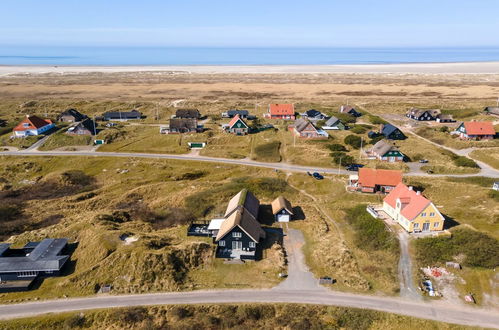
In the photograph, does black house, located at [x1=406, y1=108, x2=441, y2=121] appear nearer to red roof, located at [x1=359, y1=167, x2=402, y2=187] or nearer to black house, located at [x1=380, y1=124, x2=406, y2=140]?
black house, located at [x1=380, y1=124, x2=406, y2=140]

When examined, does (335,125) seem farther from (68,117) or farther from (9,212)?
(68,117)

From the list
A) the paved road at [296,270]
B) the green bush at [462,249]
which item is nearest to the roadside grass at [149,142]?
the paved road at [296,270]

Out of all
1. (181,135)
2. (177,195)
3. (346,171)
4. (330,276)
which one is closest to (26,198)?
(177,195)

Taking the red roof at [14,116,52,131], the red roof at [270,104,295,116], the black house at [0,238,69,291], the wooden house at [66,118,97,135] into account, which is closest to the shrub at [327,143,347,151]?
the red roof at [270,104,295,116]

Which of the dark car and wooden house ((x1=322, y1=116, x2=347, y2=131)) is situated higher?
wooden house ((x1=322, y1=116, x2=347, y2=131))

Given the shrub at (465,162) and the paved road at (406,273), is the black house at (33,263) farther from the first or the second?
the shrub at (465,162)

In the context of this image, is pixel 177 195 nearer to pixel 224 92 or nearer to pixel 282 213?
pixel 282 213
